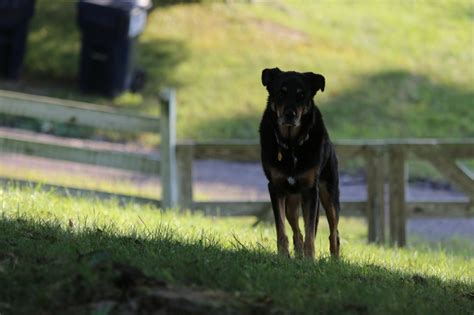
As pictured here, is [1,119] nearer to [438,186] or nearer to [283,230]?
[438,186]

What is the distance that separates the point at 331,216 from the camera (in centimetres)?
803

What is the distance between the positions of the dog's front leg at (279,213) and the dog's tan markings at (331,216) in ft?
1.80

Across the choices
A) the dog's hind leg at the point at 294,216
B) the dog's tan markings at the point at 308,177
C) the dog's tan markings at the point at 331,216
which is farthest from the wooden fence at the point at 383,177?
the dog's tan markings at the point at 308,177

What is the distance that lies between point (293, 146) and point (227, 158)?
427 cm

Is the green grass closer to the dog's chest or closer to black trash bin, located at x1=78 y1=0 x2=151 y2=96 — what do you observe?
the dog's chest

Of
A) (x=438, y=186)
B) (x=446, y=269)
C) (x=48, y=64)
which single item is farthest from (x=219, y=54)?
(x=446, y=269)

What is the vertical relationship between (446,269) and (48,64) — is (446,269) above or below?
below

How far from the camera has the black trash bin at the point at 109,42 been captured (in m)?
19.3

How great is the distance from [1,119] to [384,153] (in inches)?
368

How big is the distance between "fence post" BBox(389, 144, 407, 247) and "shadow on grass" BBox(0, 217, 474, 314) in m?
4.82

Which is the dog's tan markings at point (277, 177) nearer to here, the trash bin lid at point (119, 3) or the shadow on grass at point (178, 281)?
the shadow on grass at point (178, 281)

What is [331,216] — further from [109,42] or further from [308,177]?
[109,42]

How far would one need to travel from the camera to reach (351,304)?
5258 mm

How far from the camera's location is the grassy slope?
66.5 ft
